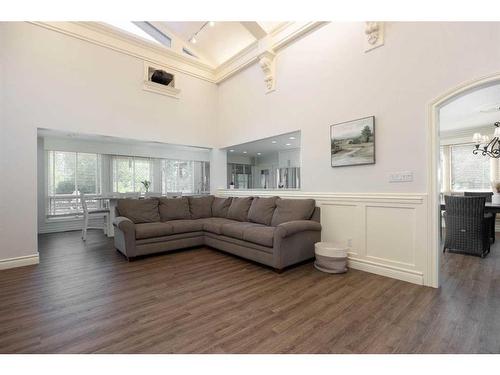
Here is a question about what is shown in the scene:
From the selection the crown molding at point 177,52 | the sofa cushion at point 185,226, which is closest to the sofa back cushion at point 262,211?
the sofa cushion at point 185,226

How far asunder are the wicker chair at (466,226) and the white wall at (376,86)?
1.90 meters

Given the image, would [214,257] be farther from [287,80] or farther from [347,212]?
[287,80]

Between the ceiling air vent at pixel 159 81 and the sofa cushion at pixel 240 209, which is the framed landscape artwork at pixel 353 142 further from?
the ceiling air vent at pixel 159 81

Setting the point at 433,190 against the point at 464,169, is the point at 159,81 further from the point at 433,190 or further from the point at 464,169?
the point at 464,169

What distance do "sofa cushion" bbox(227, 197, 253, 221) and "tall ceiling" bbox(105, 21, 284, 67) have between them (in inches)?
117

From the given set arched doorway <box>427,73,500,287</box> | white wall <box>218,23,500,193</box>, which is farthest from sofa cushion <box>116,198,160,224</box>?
arched doorway <box>427,73,500,287</box>

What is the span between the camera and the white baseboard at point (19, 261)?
321cm

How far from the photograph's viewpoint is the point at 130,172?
7457 mm

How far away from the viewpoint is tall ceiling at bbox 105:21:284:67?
468 centimetres

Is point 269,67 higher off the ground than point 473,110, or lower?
higher

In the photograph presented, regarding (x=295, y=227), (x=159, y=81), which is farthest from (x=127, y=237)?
(x=159, y=81)

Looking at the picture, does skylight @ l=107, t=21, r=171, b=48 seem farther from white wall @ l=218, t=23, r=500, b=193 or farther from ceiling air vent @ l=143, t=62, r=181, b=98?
white wall @ l=218, t=23, r=500, b=193

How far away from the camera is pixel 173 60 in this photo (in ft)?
16.6

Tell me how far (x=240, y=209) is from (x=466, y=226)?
12.1 ft
